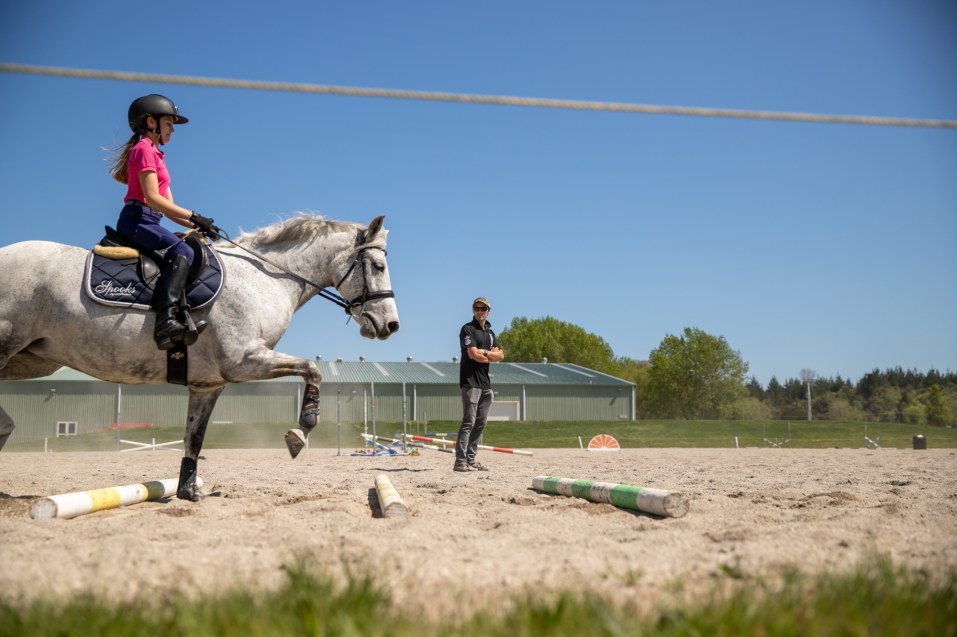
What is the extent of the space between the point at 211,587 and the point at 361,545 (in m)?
1.13

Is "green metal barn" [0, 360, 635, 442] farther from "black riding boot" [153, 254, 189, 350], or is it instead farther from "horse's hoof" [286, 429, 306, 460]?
"black riding boot" [153, 254, 189, 350]

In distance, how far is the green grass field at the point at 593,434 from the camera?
98.6ft

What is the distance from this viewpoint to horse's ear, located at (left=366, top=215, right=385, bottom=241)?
779 centimetres

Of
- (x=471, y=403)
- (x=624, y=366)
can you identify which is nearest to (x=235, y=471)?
(x=471, y=403)

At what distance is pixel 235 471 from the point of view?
446 inches

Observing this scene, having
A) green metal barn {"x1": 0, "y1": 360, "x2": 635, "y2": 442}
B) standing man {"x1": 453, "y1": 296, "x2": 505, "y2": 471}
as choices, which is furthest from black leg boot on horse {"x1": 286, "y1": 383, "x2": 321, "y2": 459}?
green metal barn {"x1": 0, "y1": 360, "x2": 635, "y2": 442}

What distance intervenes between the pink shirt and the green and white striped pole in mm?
4637

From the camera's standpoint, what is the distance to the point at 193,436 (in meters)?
7.36

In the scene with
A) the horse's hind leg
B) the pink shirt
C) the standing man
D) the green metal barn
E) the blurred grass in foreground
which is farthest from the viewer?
the green metal barn

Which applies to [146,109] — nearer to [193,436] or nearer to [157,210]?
[157,210]

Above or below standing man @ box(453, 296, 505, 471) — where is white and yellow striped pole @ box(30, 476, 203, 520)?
below

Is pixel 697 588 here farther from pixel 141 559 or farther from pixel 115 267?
pixel 115 267

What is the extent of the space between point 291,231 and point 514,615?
5842 millimetres

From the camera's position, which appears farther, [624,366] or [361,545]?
[624,366]
